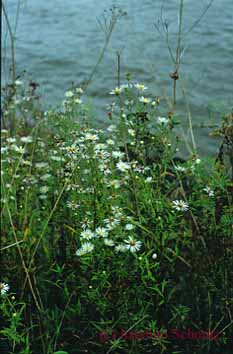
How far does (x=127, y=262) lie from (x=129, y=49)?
130 inches

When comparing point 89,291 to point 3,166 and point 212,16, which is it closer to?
point 3,166

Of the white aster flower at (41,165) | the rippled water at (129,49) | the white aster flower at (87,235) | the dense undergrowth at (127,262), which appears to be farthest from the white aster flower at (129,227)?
the white aster flower at (41,165)

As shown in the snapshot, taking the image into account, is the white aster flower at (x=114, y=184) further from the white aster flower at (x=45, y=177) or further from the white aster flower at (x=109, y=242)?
the white aster flower at (x=45, y=177)

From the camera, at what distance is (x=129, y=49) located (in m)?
5.14

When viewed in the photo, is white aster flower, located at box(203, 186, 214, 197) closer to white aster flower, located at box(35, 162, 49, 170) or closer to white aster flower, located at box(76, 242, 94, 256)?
white aster flower, located at box(76, 242, 94, 256)

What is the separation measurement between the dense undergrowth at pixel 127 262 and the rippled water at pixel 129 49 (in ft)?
1.45

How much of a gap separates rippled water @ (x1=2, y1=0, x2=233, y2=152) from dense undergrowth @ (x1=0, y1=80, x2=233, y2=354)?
44 cm

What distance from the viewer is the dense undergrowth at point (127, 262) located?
2070mm

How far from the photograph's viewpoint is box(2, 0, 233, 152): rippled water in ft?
13.3

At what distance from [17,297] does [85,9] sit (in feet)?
14.1

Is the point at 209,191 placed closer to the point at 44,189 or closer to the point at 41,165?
the point at 44,189

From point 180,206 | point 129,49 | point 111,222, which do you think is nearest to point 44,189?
point 111,222

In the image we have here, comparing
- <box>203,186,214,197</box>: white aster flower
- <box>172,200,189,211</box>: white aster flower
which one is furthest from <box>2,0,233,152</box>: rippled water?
<box>172,200,189,211</box>: white aster flower

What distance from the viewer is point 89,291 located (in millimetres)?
2102
